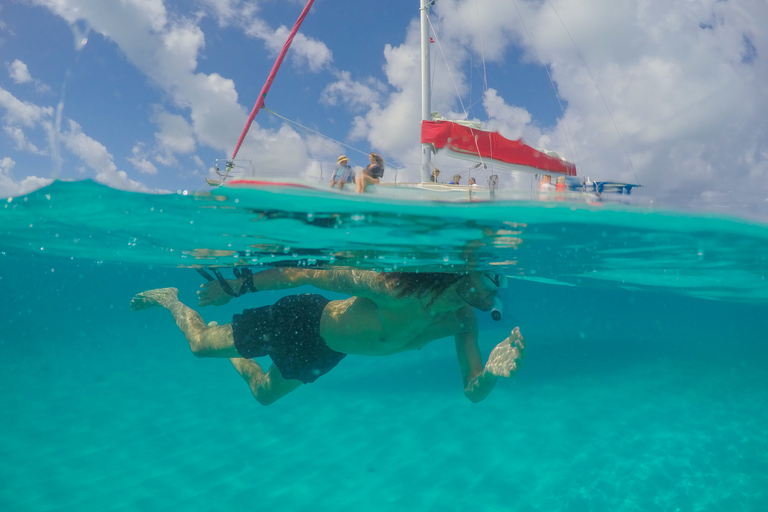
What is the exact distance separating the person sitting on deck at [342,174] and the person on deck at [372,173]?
0.50ft

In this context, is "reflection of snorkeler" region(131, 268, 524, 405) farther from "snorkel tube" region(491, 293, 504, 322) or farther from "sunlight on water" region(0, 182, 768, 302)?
"sunlight on water" region(0, 182, 768, 302)

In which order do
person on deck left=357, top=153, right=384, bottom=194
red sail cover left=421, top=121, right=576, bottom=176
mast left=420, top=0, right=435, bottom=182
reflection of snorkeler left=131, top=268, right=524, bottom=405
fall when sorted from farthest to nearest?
mast left=420, top=0, right=435, bottom=182, red sail cover left=421, top=121, right=576, bottom=176, person on deck left=357, top=153, right=384, bottom=194, reflection of snorkeler left=131, top=268, right=524, bottom=405

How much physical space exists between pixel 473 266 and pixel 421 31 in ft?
34.9

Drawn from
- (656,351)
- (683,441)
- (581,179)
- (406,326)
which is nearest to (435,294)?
(406,326)

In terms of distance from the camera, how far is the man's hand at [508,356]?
401 cm

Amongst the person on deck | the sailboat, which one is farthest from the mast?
the person on deck

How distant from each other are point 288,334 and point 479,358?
2817 mm

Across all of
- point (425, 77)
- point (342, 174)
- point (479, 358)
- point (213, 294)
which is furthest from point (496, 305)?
point (425, 77)

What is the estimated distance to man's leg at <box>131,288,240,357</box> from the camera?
6281 mm

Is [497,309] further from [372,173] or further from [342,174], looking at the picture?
[372,173]

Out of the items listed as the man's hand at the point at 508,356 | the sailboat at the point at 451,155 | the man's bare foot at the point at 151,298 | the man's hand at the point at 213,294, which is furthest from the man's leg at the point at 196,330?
the man's hand at the point at 508,356

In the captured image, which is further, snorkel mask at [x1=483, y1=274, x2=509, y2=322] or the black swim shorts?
the black swim shorts

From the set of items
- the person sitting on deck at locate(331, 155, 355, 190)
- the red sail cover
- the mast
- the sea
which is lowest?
the sea

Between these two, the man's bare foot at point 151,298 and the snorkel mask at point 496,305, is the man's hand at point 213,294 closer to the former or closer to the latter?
the man's bare foot at point 151,298
